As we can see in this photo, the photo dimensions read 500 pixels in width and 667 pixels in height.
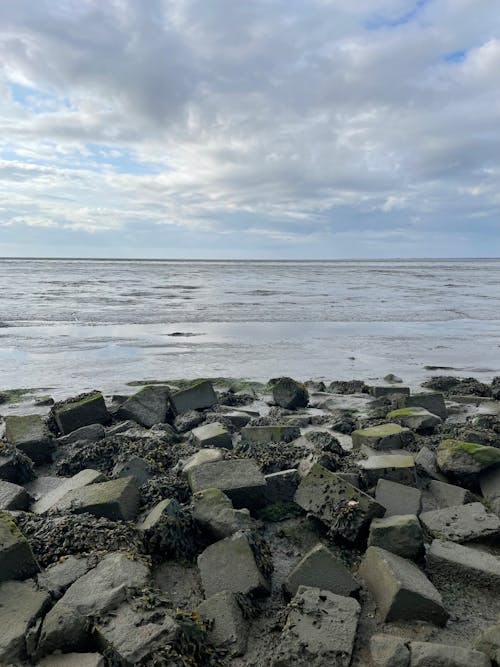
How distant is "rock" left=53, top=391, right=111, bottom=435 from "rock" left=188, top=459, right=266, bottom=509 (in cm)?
290

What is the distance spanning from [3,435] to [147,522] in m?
3.63

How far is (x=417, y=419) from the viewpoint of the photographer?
22.9 ft

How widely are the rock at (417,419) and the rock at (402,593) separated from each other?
3.53m

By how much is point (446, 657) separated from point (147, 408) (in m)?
5.32

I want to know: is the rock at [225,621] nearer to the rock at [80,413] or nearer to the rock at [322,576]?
the rock at [322,576]

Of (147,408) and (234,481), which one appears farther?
(147,408)

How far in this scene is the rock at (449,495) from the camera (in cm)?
475

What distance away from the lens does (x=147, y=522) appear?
404cm

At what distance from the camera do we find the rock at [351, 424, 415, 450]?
5.81 meters

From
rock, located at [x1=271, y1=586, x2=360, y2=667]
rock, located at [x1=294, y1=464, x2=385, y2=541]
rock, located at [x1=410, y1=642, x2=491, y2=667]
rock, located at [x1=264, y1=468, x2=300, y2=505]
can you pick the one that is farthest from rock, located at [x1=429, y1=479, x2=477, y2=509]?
rock, located at [x1=410, y1=642, x2=491, y2=667]

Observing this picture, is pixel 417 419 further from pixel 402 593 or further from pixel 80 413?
pixel 80 413

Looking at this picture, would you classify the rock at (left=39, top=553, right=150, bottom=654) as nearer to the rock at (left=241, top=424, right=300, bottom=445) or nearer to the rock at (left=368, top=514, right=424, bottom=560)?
the rock at (left=368, top=514, right=424, bottom=560)

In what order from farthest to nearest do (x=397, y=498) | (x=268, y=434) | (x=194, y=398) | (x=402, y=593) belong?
(x=194, y=398) < (x=268, y=434) < (x=397, y=498) < (x=402, y=593)

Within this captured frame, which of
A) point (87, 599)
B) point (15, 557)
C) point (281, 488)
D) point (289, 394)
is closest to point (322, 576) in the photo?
point (281, 488)
